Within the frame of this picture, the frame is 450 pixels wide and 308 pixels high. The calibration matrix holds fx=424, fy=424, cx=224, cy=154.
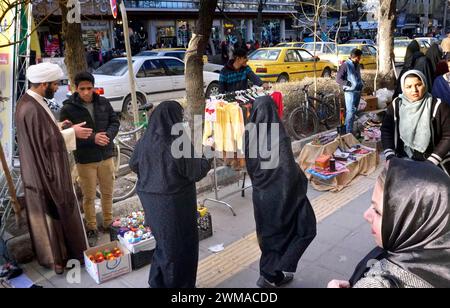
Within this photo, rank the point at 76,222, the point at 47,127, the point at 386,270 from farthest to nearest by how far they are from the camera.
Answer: the point at 76,222 < the point at 47,127 < the point at 386,270

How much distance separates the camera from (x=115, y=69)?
11.2 metres

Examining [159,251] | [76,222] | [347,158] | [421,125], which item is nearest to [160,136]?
[159,251]

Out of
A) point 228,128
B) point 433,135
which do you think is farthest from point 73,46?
point 433,135

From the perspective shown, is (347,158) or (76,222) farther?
(347,158)

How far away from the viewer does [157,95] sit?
1194 centimetres

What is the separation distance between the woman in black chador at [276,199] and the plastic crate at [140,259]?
1109mm

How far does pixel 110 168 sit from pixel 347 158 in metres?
3.53

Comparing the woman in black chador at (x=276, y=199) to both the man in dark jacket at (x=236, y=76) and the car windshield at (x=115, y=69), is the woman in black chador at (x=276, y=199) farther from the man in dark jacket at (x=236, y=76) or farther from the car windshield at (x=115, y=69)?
→ the car windshield at (x=115, y=69)

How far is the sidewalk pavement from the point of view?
3.71 meters

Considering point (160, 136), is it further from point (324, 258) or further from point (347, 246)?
point (347, 246)

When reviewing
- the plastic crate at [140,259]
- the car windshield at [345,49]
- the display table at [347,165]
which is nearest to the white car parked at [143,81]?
the display table at [347,165]

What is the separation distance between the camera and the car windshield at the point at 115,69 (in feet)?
36.0

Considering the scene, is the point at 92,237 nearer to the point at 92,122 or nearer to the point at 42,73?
the point at 92,122

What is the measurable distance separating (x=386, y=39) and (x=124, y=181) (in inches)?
346
